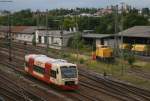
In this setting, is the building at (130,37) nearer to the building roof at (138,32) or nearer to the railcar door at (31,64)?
the building roof at (138,32)

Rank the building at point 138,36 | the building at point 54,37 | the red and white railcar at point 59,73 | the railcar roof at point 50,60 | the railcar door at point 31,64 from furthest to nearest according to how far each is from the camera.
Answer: the building at point 54,37 < the building at point 138,36 < the railcar door at point 31,64 < the railcar roof at point 50,60 < the red and white railcar at point 59,73

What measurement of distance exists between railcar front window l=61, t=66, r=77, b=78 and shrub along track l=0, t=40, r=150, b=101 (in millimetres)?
1516

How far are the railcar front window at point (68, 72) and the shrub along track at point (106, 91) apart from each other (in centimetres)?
152

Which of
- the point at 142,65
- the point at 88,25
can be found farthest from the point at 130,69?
the point at 88,25

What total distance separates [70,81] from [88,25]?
77.7m

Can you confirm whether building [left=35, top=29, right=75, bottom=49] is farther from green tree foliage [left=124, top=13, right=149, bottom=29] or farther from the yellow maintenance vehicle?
the yellow maintenance vehicle

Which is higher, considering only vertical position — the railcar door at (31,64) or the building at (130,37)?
the building at (130,37)

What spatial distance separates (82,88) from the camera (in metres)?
39.0

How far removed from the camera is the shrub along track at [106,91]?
3416 centimetres

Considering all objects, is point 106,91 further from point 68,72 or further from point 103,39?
point 103,39

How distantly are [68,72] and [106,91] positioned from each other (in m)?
3.93

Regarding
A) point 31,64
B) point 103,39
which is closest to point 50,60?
point 31,64

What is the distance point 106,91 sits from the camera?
3728 cm

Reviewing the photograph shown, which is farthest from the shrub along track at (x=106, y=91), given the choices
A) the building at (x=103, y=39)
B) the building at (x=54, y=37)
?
the building at (x=54, y=37)
